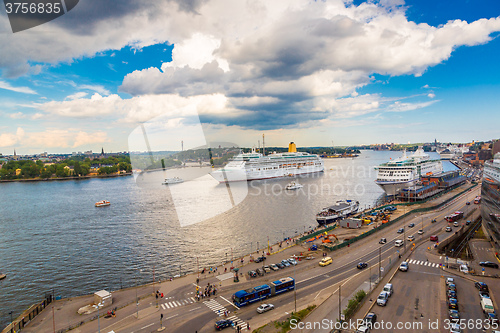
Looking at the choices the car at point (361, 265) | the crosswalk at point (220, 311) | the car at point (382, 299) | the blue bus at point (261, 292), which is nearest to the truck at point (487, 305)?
the car at point (382, 299)

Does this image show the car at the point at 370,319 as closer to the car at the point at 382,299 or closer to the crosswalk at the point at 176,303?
the car at the point at 382,299

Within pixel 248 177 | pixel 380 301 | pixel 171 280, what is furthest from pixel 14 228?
pixel 248 177

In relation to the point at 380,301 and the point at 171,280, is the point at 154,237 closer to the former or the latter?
the point at 171,280

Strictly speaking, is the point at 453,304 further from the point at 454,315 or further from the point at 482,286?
the point at 482,286

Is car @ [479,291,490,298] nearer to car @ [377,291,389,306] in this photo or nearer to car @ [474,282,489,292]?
car @ [474,282,489,292]

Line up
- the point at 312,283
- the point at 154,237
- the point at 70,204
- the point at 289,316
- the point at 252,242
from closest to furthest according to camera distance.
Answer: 1. the point at 289,316
2. the point at 312,283
3. the point at 252,242
4. the point at 154,237
5. the point at 70,204

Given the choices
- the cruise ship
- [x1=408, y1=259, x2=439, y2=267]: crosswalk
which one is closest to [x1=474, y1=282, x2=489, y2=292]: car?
[x1=408, y1=259, x2=439, y2=267]: crosswalk

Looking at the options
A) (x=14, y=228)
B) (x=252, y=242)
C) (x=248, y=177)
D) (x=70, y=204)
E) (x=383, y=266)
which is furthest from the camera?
(x=248, y=177)
